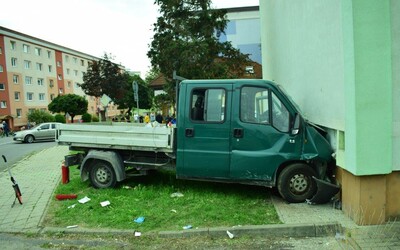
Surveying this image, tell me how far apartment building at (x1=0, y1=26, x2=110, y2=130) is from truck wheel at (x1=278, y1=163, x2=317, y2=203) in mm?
48911

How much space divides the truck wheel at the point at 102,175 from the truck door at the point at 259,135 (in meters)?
2.74

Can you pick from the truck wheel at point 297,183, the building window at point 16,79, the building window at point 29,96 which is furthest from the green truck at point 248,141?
the building window at point 29,96

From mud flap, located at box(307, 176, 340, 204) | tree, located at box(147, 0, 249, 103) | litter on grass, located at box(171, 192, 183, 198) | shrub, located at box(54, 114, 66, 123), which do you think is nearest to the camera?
mud flap, located at box(307, 176, 340, 204)

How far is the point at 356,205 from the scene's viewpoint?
16.2ft

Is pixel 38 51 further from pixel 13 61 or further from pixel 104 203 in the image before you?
pixel 104 203

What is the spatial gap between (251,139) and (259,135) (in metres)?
0.16

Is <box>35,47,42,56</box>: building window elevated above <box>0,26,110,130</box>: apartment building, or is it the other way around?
<box>35,47,42,56</box>: building window

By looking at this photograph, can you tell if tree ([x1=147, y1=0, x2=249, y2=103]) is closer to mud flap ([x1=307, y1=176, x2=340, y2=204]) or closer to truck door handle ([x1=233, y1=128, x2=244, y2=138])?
truck door handle ([x1=233, y1=128, x2=244, y2=138])

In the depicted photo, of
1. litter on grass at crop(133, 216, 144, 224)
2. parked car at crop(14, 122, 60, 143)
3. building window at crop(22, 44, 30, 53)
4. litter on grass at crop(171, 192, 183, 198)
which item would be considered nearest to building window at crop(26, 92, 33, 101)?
building window at crop(22, 44, 30, 53)

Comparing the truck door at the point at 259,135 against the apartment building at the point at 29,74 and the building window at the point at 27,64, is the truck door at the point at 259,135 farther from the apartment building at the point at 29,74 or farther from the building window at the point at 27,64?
the building window at the point at 27,64

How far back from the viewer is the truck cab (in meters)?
5.86

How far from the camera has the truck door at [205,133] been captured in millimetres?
6109

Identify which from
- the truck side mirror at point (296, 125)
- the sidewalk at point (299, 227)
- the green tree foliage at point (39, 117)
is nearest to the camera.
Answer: the sidewalk at point (299, 227)

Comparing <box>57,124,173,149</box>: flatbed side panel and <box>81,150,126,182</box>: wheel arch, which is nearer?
<box>57,124,173,149</box>: flatbed side panel
